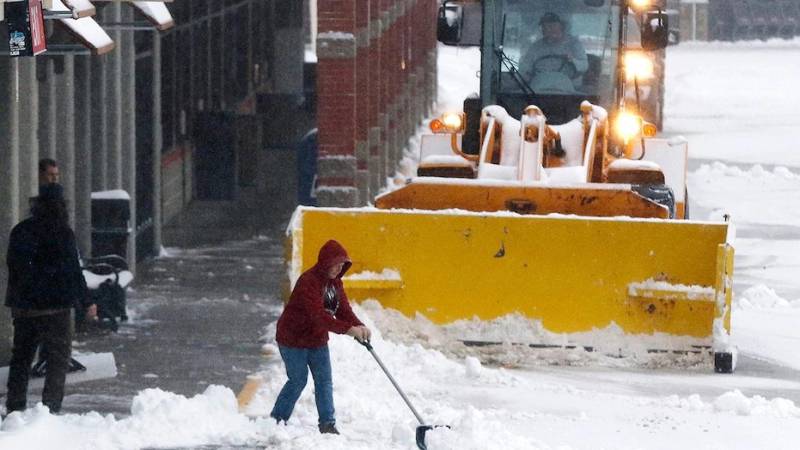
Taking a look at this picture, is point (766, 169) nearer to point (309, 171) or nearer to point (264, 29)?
point (264, 29)

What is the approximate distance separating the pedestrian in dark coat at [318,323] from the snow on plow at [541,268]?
2.43 m

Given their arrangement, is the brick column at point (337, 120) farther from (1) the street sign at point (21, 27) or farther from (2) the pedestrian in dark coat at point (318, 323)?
(2) the pedestrian in dark coat at point (318, 323)

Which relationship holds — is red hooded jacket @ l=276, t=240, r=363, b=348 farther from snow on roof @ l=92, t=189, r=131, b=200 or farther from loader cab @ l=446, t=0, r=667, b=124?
snow on roof @ l=92, t=189, r=131, b=200

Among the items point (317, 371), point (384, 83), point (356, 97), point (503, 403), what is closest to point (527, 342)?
point (503, 403)

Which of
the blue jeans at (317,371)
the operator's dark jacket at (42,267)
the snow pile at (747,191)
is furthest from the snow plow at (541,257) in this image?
the snow pile at (747,191)

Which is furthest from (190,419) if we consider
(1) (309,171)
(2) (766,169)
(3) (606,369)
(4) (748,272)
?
(2) (766,169)

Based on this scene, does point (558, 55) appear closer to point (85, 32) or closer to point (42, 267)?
point (85, 32)

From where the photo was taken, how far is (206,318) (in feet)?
58.3

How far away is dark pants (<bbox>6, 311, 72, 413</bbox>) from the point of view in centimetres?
1311

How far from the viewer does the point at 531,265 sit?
1470cm

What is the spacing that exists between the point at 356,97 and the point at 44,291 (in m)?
10.2

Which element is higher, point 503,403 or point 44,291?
point 44,291

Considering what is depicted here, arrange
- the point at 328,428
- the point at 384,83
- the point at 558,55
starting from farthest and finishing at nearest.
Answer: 1. the point at 384,83
2. the point at 558,55
3. the point at 328,428

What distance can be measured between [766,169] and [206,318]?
60.5 ft
